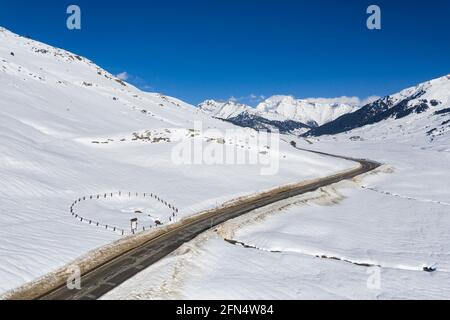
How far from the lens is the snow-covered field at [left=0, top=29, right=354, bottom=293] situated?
109ft

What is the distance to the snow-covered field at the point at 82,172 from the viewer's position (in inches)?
1309

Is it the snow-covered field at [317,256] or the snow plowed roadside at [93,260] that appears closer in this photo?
the snow plowed roadside at [93,260]

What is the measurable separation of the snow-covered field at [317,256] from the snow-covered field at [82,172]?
7.40 meters

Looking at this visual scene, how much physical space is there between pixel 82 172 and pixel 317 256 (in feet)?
117

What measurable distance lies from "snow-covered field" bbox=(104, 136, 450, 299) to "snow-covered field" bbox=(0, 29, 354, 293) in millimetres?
7402

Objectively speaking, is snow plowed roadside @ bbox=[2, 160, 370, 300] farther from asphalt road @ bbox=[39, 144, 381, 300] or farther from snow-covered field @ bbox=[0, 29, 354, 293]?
snow-covered field @ bbox=[0, 29, 354, 293]

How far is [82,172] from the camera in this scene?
58531 millimetres

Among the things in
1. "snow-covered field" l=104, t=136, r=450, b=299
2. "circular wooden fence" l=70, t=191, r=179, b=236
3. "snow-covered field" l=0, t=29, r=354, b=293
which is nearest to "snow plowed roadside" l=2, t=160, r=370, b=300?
"snow-covered field" l=0, t=29, r=354, b=293

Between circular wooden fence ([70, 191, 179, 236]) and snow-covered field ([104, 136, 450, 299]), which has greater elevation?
circular wooden fence ([70, 191, 179, 236])

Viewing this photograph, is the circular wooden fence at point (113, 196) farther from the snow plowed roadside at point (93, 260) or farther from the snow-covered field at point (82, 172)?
the snow plowed roadside at point (93, 260)

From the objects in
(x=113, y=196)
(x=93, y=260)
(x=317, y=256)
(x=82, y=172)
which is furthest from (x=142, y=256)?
(x=82, y=172)

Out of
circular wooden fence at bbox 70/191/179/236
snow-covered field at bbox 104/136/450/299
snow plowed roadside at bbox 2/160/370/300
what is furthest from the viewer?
circular wooden fence at bbox 70/191/179/236

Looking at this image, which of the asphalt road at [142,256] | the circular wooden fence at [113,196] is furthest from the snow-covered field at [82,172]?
the asphalt road at [142,256]
